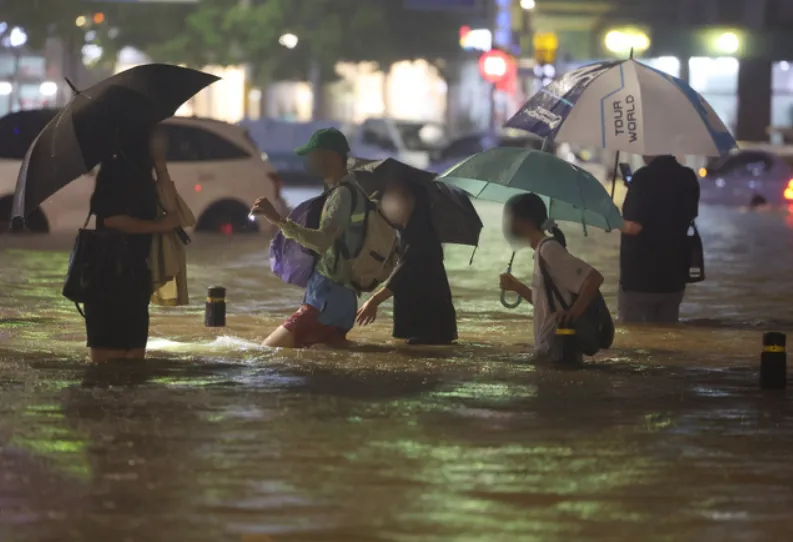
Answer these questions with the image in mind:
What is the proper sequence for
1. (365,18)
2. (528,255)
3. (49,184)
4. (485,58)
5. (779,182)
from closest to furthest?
(49,184), (528,255), (779,182), (485,58), (365,18)

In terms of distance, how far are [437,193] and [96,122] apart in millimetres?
2791

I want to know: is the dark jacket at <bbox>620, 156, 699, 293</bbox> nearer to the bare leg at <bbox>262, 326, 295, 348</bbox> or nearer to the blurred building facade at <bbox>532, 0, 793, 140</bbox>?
the bare leg at <bbox>262, 326, 295, 348</bbox>

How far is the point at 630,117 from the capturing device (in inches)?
493

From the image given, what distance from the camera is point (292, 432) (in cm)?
863

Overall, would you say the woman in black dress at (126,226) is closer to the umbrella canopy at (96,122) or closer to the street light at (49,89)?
the umbrella canopy at (96,122)

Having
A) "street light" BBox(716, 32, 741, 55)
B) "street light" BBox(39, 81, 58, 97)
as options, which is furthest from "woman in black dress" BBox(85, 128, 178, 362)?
"street light" BBox(39, 81, 58, 97)

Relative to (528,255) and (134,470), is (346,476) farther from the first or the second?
(528,255)

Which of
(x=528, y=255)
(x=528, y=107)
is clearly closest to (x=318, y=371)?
(x=528, y=107)

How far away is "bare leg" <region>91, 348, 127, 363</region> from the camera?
10.5m

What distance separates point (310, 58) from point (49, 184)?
191ft

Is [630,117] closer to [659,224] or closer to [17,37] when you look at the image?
[659,224]

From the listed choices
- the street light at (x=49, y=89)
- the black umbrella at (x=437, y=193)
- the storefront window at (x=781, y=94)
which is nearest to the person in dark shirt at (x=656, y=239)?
the black umbrella at (x=437, y=193)

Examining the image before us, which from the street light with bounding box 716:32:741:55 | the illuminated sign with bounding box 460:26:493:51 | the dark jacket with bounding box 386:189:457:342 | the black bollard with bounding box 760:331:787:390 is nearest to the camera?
the black bollard with bounding box 760:331:787:390

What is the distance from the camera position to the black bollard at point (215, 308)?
1337 cm
